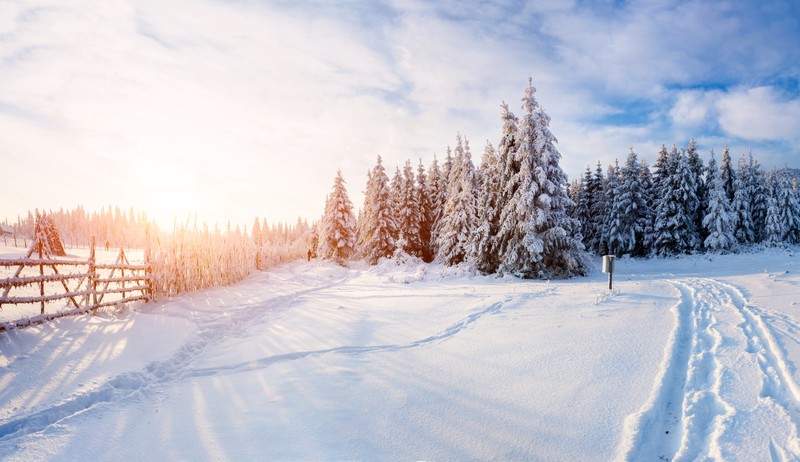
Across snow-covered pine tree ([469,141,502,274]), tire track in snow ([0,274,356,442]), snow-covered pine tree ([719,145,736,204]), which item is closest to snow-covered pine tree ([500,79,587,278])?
snow-covered pine tree ([469,141,502,274])

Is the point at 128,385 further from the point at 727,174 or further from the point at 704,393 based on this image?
the point at 727,174

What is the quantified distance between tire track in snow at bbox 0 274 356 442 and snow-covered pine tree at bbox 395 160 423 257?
26.5m

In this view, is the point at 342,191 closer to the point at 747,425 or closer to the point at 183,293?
the point at 183,293

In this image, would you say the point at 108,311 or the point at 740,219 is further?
the point at 740,219

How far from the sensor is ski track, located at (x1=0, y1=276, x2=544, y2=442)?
478cm

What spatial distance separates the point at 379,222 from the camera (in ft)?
122

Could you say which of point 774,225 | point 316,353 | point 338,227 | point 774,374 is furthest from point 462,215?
point 774,225

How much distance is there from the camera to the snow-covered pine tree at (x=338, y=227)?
38312 millimetres

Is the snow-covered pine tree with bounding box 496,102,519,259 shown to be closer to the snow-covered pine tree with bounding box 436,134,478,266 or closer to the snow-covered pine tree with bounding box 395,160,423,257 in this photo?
the snow-covered pine tree with bounding box 436,134,478,266

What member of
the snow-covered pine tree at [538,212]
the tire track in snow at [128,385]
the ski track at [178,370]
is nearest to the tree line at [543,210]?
the snow-covered pine tree at [538,212]

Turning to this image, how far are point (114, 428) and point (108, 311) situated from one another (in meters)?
7.99

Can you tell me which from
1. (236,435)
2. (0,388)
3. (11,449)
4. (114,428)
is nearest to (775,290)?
(236,435)

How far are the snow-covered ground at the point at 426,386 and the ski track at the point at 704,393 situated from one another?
2 centimetres

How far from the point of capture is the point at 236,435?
419 cm
